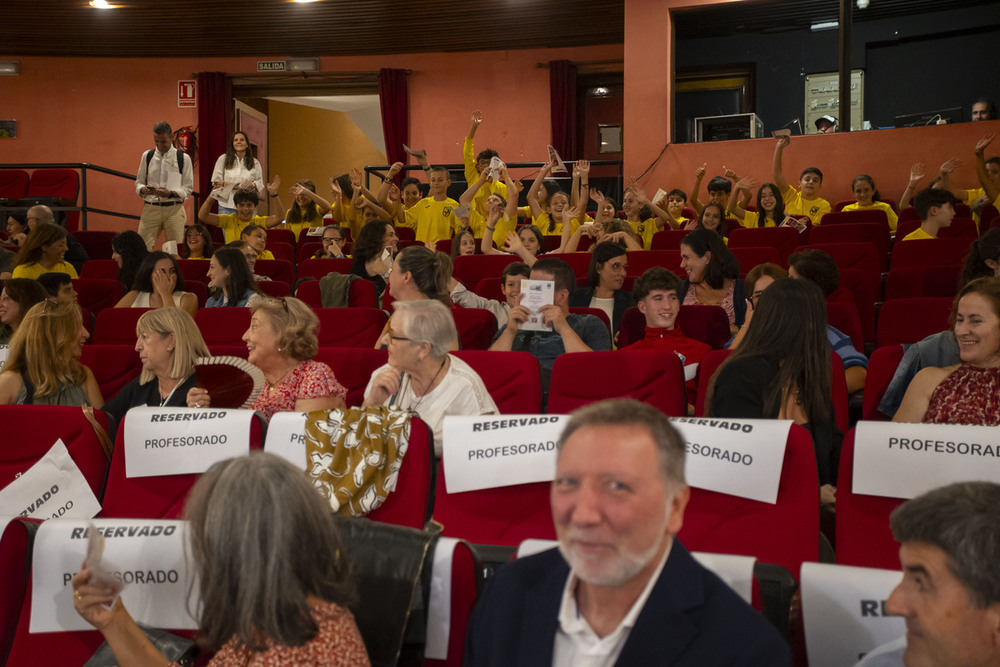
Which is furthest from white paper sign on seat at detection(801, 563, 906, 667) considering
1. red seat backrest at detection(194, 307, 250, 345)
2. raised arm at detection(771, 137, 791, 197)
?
raised arm at detection(771, 137, 791, 197)

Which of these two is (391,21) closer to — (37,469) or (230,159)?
(230,159)

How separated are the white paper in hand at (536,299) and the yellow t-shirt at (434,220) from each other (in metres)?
3.72

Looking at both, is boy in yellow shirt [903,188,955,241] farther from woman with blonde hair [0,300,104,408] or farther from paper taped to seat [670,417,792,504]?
woman with blonde hair [0,300,104,408]

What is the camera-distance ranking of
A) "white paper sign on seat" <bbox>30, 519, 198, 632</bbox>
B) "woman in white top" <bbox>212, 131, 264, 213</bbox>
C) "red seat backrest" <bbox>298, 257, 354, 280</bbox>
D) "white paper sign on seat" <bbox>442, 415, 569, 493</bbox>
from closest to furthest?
"white paper sign on seat" <bbox>30, 519, 198, 632</bbox> < "white paper sign on seat" <bbox>442, 415, 569, 493</bbox> < "red seat backrest" <bbox>298, 257, 354, 280</bbox> < "woman in white top" <bbox>212, 131, 264, 213</bbox>

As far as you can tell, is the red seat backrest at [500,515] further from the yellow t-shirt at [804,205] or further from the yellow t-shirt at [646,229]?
the yellow t-shirt at [804,205]

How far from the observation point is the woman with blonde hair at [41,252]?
19.0ft

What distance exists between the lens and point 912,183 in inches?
299

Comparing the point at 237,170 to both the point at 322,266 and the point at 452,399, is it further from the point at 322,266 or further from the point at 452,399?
the point at 452,399

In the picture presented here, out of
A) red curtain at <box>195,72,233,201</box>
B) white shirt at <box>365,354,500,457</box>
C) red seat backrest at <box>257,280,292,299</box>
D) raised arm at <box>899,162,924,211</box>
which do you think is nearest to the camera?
white shirt at <box>365,354,500,457</box>

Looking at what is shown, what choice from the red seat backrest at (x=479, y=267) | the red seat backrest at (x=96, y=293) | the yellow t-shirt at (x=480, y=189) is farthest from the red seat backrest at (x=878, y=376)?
the yellow t-shirt at (x=480, y=189)

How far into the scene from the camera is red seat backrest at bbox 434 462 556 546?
88.7 inches

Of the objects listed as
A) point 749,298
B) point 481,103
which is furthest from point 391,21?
point 749,298

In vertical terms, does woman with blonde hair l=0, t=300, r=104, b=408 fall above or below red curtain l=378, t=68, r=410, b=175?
below

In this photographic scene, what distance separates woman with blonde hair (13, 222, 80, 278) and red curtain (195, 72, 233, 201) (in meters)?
6.24
